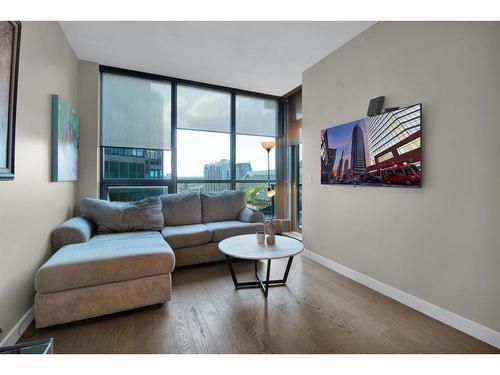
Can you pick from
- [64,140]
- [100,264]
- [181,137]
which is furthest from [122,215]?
[181,137]

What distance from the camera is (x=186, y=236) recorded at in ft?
8.89

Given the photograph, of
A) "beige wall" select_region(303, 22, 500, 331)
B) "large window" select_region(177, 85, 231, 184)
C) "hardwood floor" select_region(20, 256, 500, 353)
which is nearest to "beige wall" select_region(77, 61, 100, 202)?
"large window" select_region(177, 85, 231, 184)

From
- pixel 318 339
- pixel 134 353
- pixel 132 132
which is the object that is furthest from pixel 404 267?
pixel 132 132

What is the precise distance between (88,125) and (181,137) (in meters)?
1.23

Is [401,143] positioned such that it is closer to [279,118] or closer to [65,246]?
[279,118]

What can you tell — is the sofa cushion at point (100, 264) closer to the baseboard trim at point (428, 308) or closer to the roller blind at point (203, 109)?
the baseboard trim at point (428, 308)

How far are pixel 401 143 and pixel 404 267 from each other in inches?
42.9

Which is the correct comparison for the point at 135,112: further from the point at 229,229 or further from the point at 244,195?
the point at 229,229

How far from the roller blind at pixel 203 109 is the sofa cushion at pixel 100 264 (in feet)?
7.43

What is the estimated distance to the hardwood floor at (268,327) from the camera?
56.5 inches

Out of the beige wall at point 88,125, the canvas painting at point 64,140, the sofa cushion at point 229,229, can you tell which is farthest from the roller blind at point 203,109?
the sofa cushion at point 229,229

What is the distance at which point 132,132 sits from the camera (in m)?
3.30

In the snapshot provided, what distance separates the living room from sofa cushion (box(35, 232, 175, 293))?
0.01 meters

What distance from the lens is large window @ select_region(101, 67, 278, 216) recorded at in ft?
10.7
